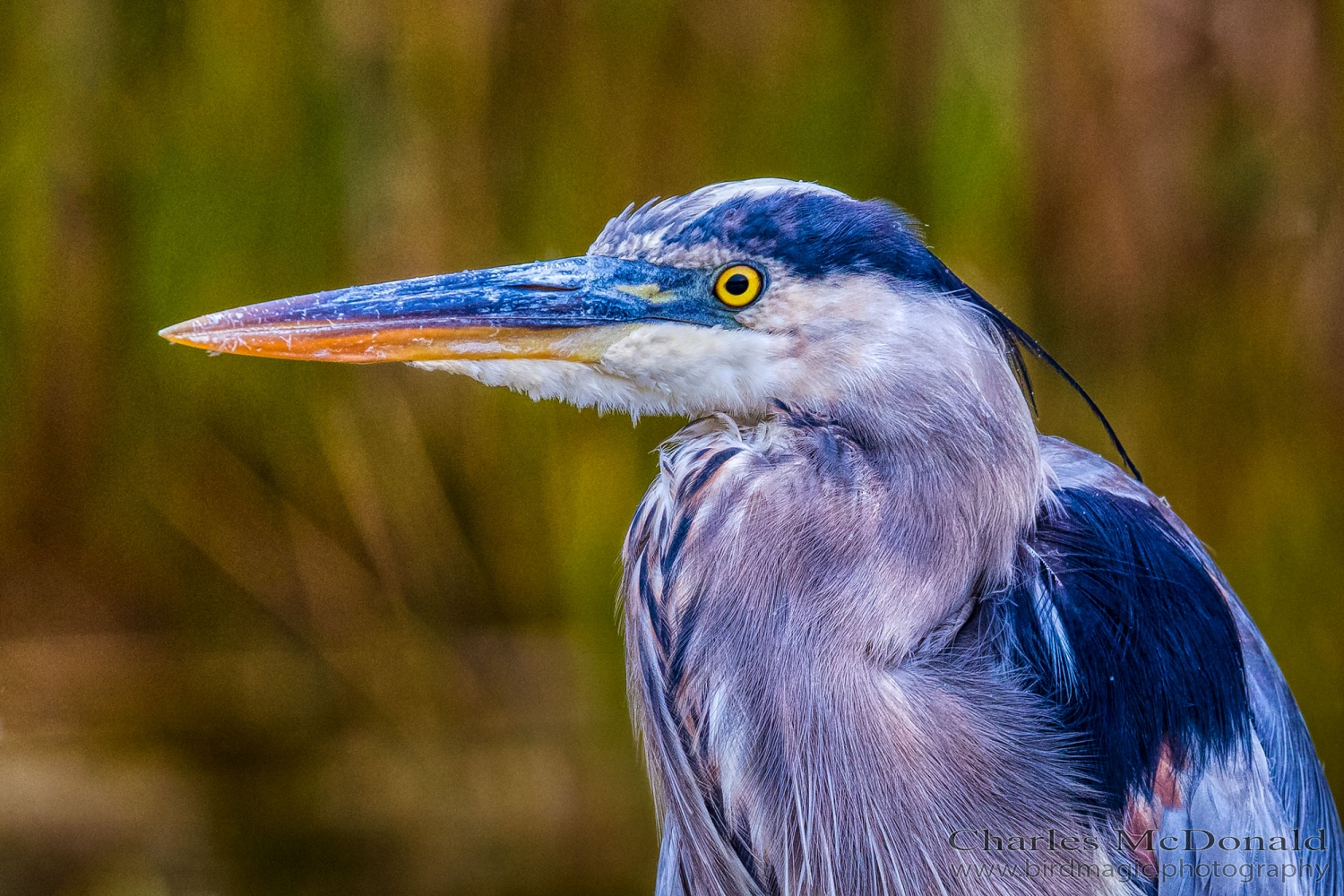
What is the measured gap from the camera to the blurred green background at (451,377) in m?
1.70

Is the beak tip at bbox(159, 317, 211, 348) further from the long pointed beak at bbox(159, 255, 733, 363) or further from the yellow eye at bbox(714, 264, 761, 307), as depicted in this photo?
the yellow eye at bbox(714, 264, 761, 307)

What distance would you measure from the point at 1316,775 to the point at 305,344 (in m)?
1.00

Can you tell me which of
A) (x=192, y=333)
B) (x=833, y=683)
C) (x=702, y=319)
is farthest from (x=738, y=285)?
(x=192, y=333)

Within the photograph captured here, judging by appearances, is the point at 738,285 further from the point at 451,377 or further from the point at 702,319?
the point at 451,377

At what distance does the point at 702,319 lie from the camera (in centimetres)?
77

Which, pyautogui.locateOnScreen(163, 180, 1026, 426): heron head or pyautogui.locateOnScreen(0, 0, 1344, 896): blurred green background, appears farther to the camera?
pyautogui.locateOnScreen(0, 0, 1344, 896): blurred green background

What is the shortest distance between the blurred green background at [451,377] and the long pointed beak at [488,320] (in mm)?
984

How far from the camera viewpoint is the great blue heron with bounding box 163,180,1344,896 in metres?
0.74

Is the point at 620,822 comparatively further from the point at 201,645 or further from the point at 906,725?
the point at 906,725

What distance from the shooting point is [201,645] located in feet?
6.04

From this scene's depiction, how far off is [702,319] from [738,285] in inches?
1.4

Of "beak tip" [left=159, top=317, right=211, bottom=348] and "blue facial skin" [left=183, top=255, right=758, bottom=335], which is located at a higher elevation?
"blue facial skin" [left=183, top=255, right=758, bottom=335]

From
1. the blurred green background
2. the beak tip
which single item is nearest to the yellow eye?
the beak tip

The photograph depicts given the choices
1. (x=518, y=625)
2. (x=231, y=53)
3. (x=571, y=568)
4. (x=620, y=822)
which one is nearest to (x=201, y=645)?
(x=518, y=625)
